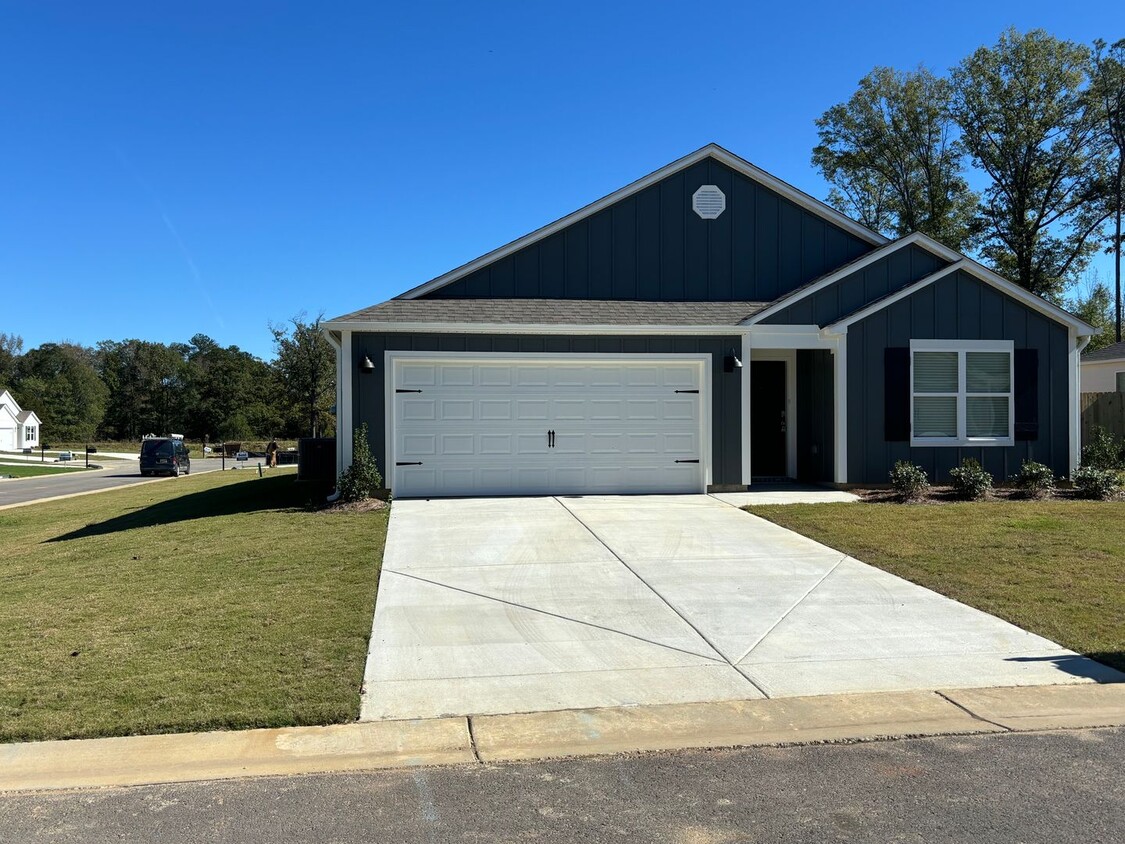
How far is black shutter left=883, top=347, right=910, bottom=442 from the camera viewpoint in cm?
Answer: 1350

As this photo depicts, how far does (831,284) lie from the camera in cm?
1383

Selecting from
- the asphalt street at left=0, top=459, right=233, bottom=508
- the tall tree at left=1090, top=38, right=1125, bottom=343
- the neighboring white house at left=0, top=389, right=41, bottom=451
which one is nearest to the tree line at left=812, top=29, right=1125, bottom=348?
the tall tree at left=1090, top=38, right=1125, bottom=343

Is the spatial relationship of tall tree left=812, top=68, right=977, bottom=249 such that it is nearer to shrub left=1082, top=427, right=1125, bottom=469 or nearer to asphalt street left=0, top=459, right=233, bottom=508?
shrub left=1082, top=427, right=1125, bottom=469

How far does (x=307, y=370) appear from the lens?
47.5 meters

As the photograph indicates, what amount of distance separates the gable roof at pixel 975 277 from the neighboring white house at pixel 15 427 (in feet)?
222

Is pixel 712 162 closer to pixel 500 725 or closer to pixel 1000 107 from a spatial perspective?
pixel 500 725

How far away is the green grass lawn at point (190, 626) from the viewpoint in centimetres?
453

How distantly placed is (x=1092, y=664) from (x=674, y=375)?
8.75 m

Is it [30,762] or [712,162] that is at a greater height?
[712,162]

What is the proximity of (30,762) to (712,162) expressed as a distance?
556 inches

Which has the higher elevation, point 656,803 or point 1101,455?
point 1101,455

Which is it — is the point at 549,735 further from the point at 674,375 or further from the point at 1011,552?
the point at 674,375

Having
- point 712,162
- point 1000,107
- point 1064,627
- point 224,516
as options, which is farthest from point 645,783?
point 1000,107

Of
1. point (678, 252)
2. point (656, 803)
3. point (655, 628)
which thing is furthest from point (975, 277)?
point (656, 803)
